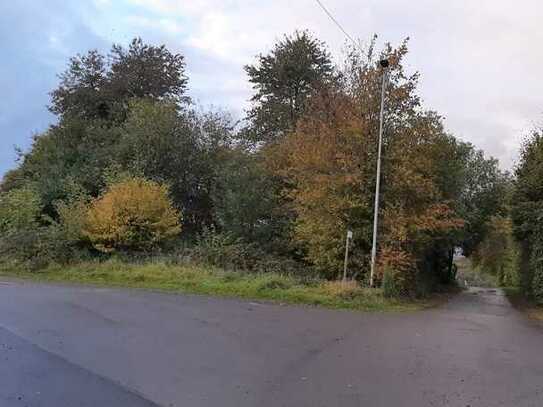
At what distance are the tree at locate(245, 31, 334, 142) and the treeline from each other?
0.36 feet

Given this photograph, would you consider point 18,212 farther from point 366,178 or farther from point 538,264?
point 538,264

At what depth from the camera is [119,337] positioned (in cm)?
1134

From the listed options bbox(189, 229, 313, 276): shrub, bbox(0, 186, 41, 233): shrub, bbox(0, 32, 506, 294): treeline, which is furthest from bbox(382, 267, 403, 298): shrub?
bbox(0, 186, 41, 233): shrub

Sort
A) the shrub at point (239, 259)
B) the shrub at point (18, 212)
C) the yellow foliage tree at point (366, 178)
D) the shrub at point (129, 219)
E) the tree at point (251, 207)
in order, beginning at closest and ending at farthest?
the yellow foliage tree at point (366, 178)
the shrub at point (239, 259)
the shrub at point (129, 219)
the tree at point (251, 207)
the shrub at point (18, 212)

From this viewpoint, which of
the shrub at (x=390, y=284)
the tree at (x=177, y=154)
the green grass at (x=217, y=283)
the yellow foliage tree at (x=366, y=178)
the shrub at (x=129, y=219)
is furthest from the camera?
the tree at (x=177, y=154)

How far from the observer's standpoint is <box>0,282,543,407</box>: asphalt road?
7.62m

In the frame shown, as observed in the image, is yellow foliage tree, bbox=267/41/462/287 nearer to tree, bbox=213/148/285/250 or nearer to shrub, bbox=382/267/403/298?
shrub, bbox=382/267/403/298

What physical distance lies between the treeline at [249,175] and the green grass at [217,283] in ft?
5.23

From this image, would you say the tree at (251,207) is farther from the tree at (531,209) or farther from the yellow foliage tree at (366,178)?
the tree at (531,209)

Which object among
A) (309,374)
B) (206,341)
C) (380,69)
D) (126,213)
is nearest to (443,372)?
(309,374)

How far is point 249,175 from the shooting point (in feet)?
109

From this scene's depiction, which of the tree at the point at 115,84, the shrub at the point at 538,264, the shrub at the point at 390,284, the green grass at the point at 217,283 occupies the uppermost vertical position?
the tree at the point at 115,84

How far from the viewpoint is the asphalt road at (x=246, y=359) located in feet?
25.0

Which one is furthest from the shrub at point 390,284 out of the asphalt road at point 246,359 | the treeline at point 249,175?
the asphalt road at point 246,359
